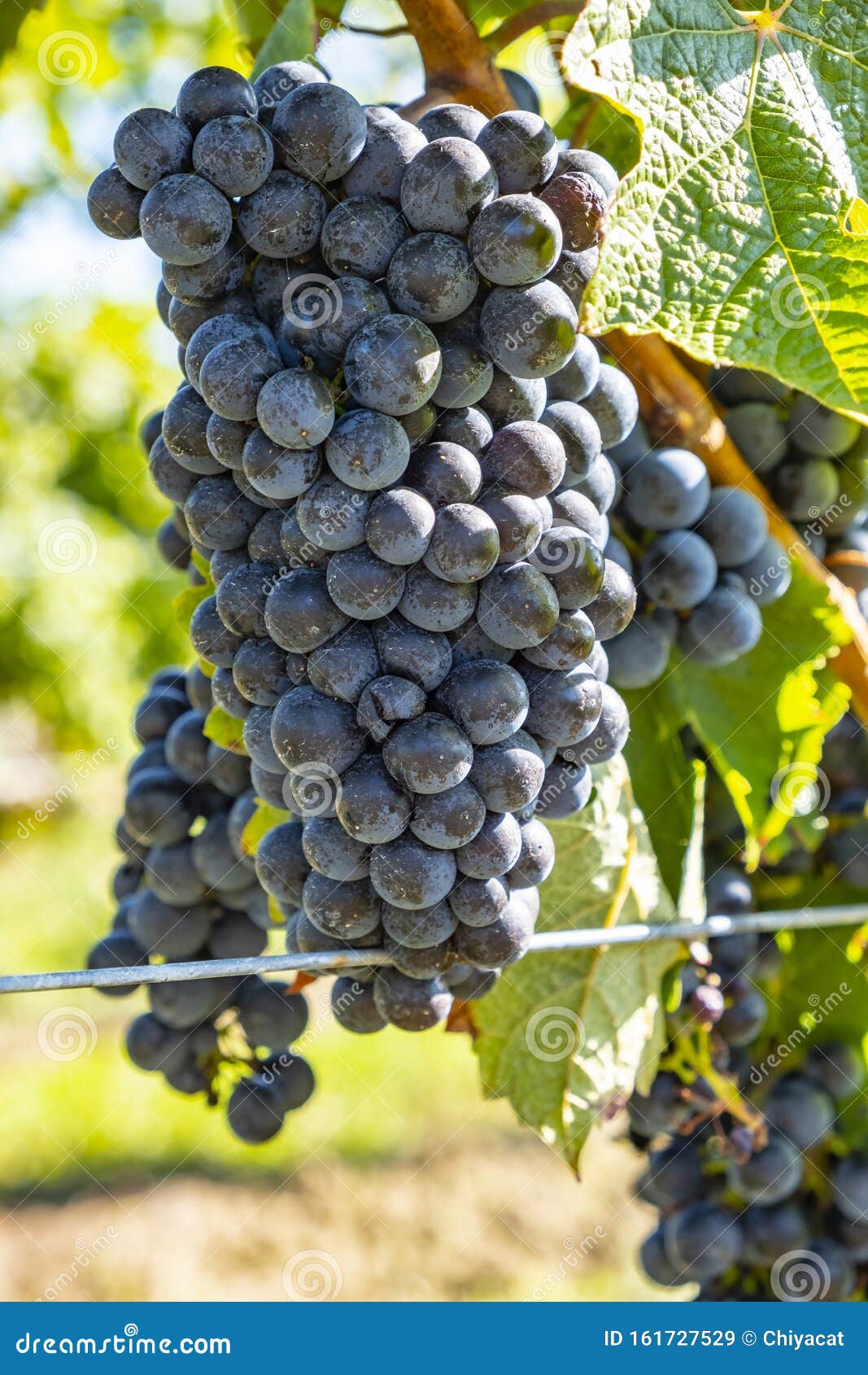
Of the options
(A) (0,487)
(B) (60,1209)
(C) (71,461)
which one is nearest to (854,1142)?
(B) (60,1209)

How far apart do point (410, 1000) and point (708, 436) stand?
470mm

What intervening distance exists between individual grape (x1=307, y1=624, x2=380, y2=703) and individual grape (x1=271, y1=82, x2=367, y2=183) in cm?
23

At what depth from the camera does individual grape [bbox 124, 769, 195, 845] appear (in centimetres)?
87

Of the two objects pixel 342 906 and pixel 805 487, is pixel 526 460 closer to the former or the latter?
pixel 342 906

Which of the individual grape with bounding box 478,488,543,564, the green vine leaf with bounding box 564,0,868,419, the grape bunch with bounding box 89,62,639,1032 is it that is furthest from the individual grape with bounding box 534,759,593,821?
the green vine leaf with bounding box 564,0,868,419

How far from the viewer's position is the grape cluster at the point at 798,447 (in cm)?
89

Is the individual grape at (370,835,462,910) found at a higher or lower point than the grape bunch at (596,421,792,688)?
lower

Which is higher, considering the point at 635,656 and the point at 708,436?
the point at 708,436

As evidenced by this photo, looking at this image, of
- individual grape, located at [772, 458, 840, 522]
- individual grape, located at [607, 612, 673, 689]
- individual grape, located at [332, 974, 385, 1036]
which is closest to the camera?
individual grape, located at [332, 974, 385, 1036]

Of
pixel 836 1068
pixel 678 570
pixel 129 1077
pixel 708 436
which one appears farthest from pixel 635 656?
pixel 129 1077

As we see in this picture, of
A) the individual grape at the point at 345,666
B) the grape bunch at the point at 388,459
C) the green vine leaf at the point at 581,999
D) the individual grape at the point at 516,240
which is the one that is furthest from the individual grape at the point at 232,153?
the green vine leaf at the point at 581,999

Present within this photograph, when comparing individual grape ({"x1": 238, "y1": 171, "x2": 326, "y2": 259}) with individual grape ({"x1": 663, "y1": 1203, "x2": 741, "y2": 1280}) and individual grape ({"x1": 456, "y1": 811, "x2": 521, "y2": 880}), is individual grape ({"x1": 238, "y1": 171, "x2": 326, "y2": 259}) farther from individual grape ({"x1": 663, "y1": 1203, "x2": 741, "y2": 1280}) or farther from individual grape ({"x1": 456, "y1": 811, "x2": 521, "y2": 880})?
individual grape ({"x1": 663, "y1": 1203, "x2": 741, "y2": 1280})

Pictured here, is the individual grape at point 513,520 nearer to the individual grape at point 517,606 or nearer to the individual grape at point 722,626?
the individual grape at point 517,606

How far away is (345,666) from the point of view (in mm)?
572
